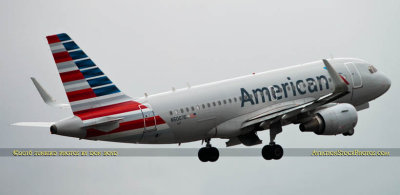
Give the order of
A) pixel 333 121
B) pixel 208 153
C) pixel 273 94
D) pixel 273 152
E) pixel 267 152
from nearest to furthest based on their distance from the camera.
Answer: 1. pixel 333 121
2. pixel 273 152
3. pixel 267 152
4. pixel 273 94
5. pixel 208 153

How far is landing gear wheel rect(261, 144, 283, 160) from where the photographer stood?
6369 cm

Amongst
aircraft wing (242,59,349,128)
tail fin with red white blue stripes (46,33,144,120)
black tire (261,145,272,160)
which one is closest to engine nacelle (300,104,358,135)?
aircraft wing (242,59,349,128)

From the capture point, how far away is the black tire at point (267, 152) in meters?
63.8

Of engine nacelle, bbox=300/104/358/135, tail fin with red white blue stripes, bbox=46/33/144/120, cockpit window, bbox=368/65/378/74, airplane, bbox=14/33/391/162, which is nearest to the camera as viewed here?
tail fin with red white blue stripes, bbox=46/33/144/120

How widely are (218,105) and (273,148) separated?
14.9ft

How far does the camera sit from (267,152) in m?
63.9

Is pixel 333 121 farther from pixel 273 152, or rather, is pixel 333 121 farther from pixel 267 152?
pixel 267 152

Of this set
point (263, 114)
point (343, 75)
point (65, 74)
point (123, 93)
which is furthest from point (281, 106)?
point (65, 74)

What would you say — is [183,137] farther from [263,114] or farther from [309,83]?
[309,83]

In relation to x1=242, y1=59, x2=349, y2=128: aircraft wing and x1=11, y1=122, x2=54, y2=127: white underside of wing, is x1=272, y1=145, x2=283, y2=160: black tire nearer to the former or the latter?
x1=242, y1=59, x2=349, y2=128: aircraft wing

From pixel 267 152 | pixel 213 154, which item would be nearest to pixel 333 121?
pixel 267 152

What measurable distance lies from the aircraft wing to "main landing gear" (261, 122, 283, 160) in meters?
1.01

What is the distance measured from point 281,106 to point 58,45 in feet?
48.7

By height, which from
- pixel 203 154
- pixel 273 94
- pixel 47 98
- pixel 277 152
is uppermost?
pixel 47 98
